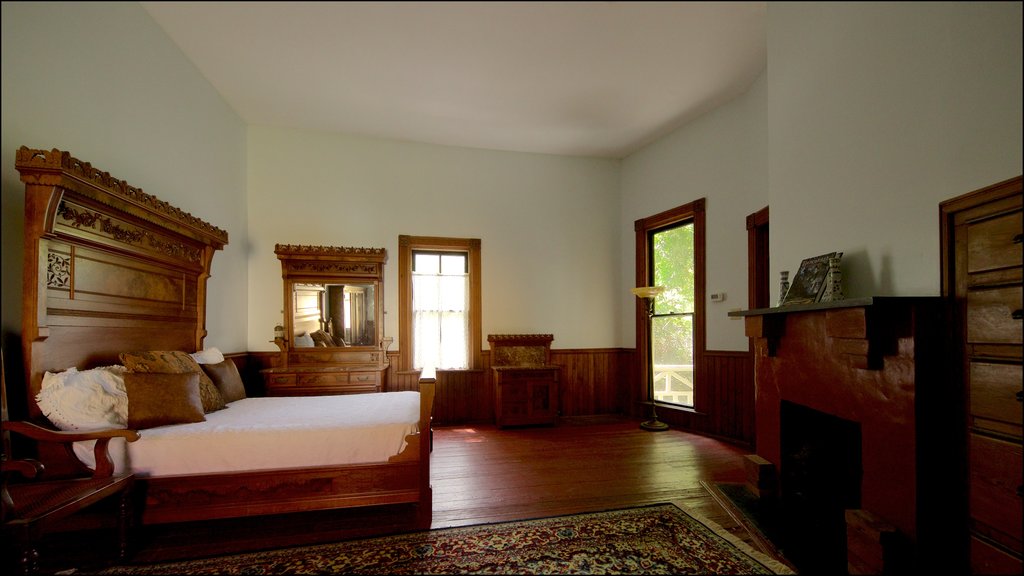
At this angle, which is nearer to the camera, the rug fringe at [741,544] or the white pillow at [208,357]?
the rug fringe at [741,544]

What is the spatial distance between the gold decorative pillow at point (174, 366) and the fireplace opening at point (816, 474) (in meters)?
3.63

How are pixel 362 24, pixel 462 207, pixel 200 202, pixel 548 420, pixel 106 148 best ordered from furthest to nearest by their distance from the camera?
pixel 462 207
pixel 548 420
pixel 200 202
pixel 106 148
pixel 362 24

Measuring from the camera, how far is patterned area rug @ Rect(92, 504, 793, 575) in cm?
196

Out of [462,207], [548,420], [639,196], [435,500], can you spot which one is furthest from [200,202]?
[639,196]

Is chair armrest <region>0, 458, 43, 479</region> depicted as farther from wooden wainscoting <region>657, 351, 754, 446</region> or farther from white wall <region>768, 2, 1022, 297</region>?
wooden wainscoting <region>657, 351, 754, 446</region>

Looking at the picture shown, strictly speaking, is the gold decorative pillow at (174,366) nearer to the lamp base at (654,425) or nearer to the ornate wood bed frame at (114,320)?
the ornate wood bed frame at (114,320)

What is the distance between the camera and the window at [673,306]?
4.71m

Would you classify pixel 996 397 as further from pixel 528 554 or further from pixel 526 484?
pixel 526 484

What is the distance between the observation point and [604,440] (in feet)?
14.2

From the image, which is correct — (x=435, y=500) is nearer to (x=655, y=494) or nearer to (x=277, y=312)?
(x=655, y=494)

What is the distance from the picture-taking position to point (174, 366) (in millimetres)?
2918

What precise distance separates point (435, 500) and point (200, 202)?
3.44m

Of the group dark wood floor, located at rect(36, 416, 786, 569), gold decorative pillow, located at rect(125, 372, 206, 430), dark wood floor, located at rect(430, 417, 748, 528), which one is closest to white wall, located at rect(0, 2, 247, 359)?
gold decorative pillow, located at rect(125, 372, 206, 430)

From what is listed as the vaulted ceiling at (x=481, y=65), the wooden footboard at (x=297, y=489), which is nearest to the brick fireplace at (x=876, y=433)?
the vaulted ceiling at (x=481, y=65)
